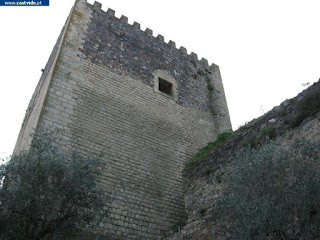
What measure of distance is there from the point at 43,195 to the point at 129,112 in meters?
4.96

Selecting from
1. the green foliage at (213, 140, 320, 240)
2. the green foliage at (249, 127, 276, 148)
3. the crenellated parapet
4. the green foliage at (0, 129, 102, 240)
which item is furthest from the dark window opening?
the green foliage at (213, 140, 320, 240)

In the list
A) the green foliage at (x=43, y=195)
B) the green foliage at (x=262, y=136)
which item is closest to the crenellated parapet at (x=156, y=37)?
the green foliage at (x=262, y=136)

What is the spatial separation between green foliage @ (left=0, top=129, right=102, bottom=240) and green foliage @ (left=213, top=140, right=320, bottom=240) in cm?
246

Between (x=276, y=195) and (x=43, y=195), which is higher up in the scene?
(x=43, y=195)

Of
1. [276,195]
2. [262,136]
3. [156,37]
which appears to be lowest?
[276,195]

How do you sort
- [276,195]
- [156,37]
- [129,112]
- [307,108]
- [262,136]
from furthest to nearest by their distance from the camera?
1. [156,37]
2. [129,112]
3. [262,136]
4. [307,108]
5. [276,195]

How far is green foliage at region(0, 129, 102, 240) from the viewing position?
479cm

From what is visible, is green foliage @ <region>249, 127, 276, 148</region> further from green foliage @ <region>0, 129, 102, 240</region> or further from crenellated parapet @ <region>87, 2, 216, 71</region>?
crenellated parapet @ <region>87, 2, 216, 71</region>

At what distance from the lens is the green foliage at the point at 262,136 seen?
618cm

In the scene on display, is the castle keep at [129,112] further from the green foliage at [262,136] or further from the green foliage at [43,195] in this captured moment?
the green foliage at [262,136]

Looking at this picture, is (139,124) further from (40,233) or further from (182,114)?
(40,233)

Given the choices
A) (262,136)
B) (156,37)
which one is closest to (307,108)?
(262,136)

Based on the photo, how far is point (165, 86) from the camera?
478 inches

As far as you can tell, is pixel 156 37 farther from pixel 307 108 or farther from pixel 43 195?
pixel 43 195
